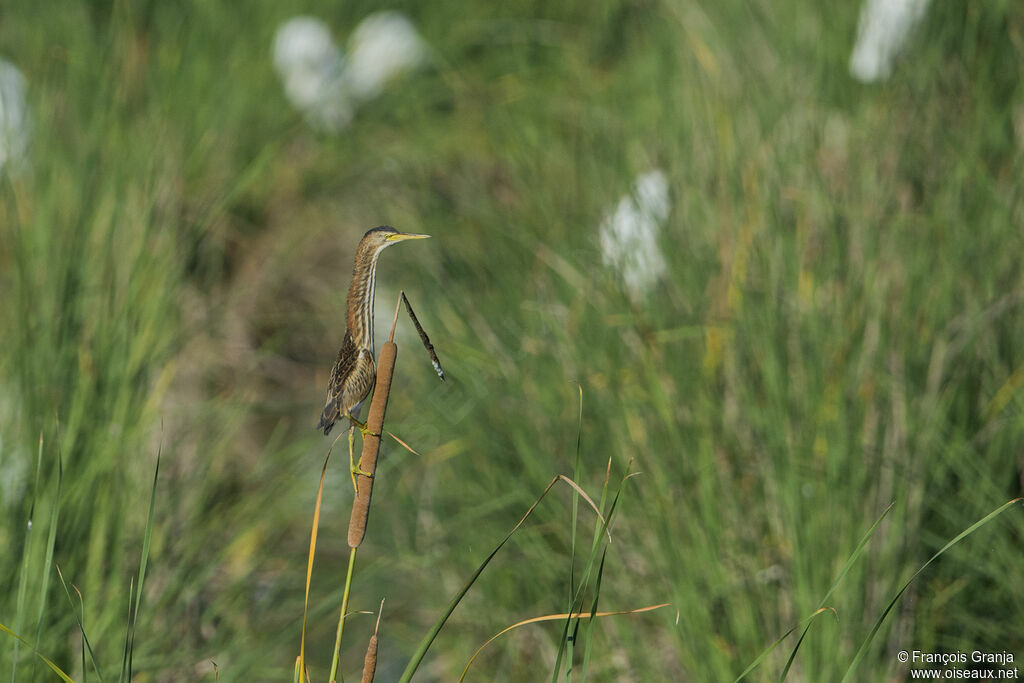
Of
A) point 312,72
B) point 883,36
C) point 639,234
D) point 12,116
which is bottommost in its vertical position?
point 639,234

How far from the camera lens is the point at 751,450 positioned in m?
1.45

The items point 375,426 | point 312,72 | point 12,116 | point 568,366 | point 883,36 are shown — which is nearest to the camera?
point 375,426

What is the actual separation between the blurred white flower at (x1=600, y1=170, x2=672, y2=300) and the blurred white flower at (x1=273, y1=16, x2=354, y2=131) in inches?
40.6

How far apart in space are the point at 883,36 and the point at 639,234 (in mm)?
647

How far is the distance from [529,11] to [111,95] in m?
1.33

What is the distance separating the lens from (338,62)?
2.84 m

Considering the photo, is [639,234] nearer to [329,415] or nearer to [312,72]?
[329,415]

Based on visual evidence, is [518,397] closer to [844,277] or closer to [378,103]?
[844,277]

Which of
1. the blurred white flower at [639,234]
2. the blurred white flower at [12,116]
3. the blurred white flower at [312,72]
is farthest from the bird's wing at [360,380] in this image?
the blurred white flower at [312,72]

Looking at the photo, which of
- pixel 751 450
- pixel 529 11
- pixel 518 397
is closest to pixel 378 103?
pixel 529 11

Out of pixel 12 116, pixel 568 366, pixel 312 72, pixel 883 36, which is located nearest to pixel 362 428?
pixel 568 366

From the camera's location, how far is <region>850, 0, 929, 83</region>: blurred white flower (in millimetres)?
1943

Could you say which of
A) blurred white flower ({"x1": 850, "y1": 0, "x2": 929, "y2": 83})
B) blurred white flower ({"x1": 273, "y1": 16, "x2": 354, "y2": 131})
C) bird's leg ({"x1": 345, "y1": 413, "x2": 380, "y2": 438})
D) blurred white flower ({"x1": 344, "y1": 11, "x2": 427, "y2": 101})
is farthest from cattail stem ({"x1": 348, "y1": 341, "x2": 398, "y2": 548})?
blurred white flower ({"x1": 344, "y1": 11, "x2": 427, "y2": 101})

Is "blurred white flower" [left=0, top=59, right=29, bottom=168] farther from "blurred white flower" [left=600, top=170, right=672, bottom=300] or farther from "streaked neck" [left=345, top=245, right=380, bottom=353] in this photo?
"streaked neck" [left=345, top=245, right=380, bottom=353]
